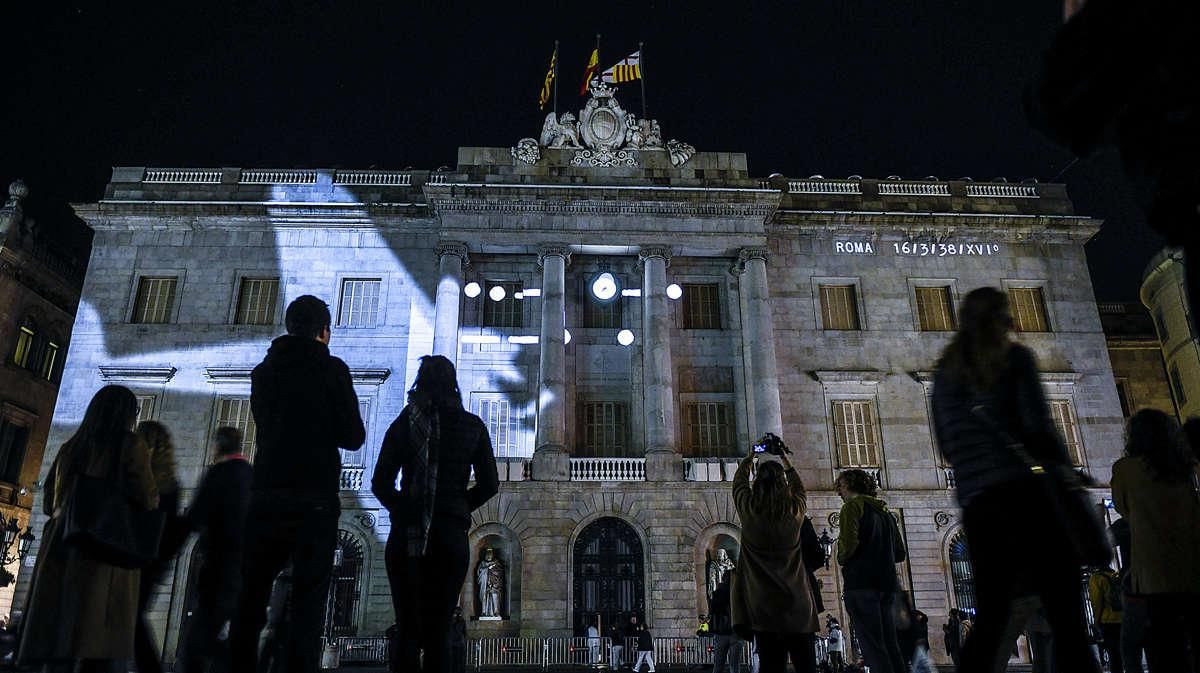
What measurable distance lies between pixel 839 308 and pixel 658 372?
23.7ft

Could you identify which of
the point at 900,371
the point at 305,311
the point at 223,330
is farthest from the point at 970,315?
the point at 223,330

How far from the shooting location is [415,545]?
4977 mm

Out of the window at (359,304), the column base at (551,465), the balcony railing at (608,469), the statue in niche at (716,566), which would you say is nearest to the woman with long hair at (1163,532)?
the statue in niche at (716,566)

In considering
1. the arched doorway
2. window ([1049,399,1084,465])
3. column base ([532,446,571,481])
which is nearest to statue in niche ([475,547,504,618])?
the arched doorway

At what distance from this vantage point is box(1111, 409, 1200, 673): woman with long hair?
4746 mm

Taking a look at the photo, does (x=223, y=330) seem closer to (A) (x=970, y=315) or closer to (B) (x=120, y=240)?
(B) (x=120, y=240)

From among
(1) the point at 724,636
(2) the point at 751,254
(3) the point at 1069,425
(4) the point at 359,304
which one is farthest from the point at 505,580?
(3) the point at 1069,425

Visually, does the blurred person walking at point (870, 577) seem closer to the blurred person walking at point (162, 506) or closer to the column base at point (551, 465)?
the blurred person walking at point (162, 506)

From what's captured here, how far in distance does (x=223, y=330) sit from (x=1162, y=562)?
1057 inches

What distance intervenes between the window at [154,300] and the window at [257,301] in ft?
7.35

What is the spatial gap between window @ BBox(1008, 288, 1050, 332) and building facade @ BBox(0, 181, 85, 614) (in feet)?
114

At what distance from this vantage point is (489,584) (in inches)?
916

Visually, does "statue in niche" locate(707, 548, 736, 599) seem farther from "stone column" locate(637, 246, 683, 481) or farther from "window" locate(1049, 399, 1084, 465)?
"window" locate(1049, 399, 1084, 465)

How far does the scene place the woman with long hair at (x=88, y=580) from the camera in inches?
170
